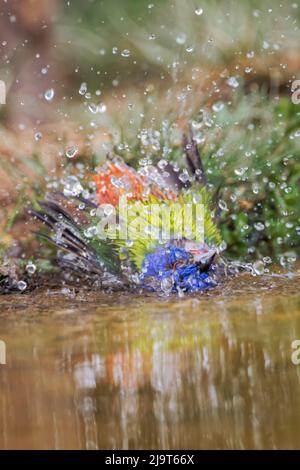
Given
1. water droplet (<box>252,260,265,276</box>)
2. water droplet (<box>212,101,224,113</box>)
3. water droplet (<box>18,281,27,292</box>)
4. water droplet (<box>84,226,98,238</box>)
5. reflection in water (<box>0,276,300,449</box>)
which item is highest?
water droplet (<box>212,101,224,113</box>)

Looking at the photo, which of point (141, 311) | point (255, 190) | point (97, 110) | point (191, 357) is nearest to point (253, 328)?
point (191, 357)

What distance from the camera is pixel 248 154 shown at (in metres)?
2.04

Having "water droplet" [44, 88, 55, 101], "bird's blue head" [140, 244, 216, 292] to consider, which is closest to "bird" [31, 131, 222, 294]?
"bird's blue head" [140, 244, 216, 292]

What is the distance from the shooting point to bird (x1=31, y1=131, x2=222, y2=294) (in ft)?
5.60

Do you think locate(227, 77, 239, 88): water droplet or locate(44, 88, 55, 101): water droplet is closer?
locate(227, 77, 239, 88): water droplet

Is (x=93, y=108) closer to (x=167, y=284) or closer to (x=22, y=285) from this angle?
(x=22, y=285)

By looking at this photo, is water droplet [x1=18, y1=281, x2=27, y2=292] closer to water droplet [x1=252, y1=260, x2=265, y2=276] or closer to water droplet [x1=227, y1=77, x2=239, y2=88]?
water droplet [x1=252, y1=260, x2=265, y2=276]

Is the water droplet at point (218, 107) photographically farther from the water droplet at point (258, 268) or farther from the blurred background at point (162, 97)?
the water droplet at point (258, 268)

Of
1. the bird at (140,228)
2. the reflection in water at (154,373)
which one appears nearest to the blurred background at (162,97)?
the bird at (140,228)

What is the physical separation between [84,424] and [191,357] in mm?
295

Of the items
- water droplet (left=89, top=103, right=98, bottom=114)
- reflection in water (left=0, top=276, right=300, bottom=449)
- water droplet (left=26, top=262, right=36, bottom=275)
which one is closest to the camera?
reflection in water (left=0, top=276, right=300, bottom=449)

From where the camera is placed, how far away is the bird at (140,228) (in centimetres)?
171

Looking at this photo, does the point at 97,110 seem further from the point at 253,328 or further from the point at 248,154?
the point at 253,328

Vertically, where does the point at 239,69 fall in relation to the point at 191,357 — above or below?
above
